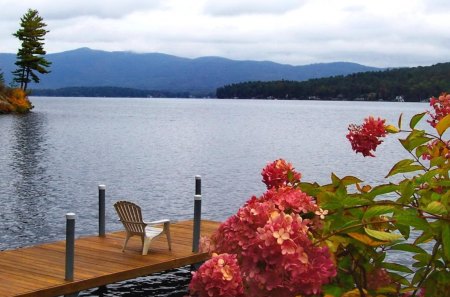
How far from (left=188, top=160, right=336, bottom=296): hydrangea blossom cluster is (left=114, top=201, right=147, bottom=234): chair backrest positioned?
902cm

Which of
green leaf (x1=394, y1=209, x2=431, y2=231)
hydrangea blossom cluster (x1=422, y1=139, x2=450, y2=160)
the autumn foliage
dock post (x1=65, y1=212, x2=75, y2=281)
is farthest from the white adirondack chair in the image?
the autumn foliage

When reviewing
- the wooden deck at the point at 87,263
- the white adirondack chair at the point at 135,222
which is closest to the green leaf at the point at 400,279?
the wooden deck at the point at 87,263

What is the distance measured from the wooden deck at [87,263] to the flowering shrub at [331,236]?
6.71 metres

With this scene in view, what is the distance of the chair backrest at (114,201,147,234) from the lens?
1113 cm

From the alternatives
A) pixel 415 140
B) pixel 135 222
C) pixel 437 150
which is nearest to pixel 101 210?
pixel 135 222

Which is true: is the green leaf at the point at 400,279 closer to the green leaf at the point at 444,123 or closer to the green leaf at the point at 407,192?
the green leaf at the point at 407,192

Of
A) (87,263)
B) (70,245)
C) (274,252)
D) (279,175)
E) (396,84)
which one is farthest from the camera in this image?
(396,84)

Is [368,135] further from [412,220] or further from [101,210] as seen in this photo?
[101,210]

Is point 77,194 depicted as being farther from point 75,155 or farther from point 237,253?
point 237,253

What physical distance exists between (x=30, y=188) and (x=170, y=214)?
868 cm

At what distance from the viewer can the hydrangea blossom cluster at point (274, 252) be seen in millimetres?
1964

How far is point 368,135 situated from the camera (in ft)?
10.2

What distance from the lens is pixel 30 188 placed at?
101 feet

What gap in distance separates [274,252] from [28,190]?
29.4 m
